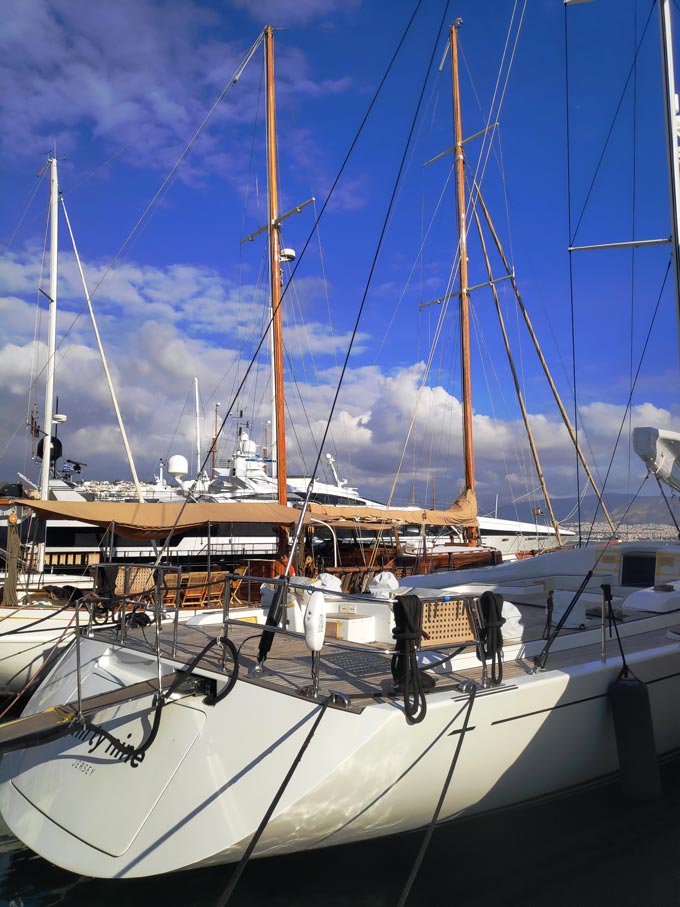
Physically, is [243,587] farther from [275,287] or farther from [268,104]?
[268,104]

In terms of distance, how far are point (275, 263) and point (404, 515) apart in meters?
7.96

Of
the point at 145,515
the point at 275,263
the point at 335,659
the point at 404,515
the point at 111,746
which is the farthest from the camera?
the point at 404,515

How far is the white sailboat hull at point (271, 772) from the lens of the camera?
4195mm

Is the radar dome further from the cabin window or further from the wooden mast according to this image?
the cabin window

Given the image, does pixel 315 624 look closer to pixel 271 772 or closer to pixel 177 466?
pixel 271 772

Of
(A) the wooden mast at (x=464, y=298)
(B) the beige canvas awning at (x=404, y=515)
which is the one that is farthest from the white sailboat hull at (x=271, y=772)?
(A) the wooden mast at (x=464, y=298)

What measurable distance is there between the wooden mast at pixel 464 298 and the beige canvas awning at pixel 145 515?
7450 mm

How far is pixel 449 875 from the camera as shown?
4.96 metres

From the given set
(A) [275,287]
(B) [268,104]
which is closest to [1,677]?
(A) [275,287]

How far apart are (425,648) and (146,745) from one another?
7.56 feet

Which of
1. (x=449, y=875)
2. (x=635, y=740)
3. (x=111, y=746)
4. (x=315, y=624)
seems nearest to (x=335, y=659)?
(x=315, y=624)

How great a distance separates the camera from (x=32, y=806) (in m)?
4.94

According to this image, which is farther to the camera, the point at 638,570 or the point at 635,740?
the point at 638,570

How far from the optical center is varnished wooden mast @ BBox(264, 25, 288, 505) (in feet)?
55.2
